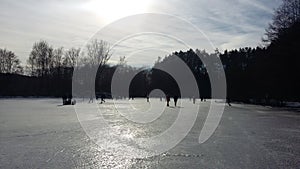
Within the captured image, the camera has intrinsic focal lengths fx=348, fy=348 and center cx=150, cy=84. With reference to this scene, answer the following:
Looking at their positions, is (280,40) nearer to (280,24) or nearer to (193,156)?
(280,24)

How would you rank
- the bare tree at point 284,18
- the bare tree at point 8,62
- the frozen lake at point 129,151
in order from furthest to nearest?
the bare tree at point 8,62, the bare tree at point 284,18, the frozen lake at point 129,151

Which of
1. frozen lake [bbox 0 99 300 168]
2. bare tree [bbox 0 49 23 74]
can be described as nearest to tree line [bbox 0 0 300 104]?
bare tree [bbox 0 49 23 74]

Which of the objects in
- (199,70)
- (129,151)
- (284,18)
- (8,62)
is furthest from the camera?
(199,70)

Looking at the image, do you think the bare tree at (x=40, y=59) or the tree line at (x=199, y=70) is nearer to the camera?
the tree line at (x=199, y=70)

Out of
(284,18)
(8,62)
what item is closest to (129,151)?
(284,18)

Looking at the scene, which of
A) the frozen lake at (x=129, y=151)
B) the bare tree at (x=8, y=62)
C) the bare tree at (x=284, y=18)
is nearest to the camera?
the frozen lake at (x=129, y=151)

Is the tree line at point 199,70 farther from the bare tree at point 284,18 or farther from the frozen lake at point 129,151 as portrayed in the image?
the frozen lake at point 129,151

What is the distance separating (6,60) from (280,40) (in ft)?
220

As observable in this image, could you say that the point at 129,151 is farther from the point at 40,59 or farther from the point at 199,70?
the point at 199,70

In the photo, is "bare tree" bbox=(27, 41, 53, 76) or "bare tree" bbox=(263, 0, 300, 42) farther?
"bare tree" bbox=(27, 41, 53, 76)

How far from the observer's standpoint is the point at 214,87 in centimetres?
9775

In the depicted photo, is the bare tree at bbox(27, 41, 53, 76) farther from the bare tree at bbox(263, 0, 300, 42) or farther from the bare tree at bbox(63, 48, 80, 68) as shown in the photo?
the bare tree at bbox(263, 0, 300, 42)

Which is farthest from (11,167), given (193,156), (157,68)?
(157,68)

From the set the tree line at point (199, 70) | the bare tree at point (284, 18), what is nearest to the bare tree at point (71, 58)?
the tree line at point (199, 70)
